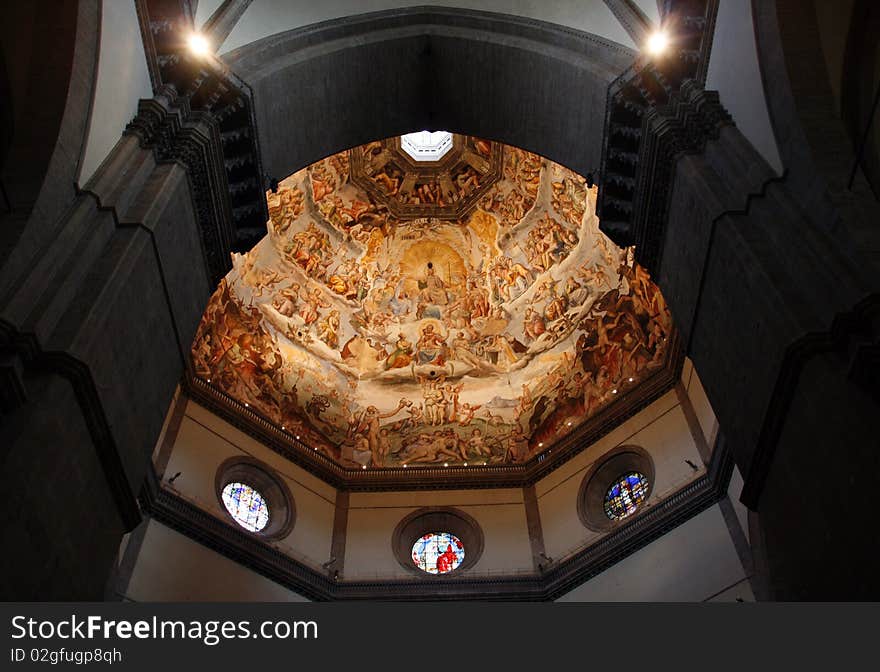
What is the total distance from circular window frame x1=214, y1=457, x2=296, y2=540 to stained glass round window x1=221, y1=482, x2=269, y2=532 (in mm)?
79

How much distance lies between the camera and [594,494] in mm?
17578

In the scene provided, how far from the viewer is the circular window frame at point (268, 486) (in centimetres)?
1697

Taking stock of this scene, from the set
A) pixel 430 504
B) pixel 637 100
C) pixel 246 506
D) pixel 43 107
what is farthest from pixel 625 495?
pixel 43 107

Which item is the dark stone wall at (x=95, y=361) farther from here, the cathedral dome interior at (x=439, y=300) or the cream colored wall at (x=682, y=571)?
the cream colored wall at (x=682, y=571)

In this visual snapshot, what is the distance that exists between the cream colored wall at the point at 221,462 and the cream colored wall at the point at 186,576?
88 centimetres

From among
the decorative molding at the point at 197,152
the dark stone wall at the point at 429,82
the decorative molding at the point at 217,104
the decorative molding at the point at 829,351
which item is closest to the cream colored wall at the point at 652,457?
the dark stone wall at the point at 429,82

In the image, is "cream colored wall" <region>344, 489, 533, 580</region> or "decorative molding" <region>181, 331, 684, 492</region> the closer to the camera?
"cream colored wall" <region>344, 489, 533, 580</region>

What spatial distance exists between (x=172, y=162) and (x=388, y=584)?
10.3 m

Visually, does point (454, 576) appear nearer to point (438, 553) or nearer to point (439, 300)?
point (438, 553)

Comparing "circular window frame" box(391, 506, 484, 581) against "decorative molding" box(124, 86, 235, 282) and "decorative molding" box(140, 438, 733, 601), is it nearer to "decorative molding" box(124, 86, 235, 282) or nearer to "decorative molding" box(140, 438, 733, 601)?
"decorative molding" box(140, 438, 733, 601)

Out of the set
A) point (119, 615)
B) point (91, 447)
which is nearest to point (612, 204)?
point (91, 447)

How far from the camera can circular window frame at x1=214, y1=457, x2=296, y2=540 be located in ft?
55.7

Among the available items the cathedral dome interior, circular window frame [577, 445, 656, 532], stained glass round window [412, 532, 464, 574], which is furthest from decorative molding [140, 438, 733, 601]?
circular window frame [577, 445, 656, 532]

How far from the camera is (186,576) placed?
14.4 m
